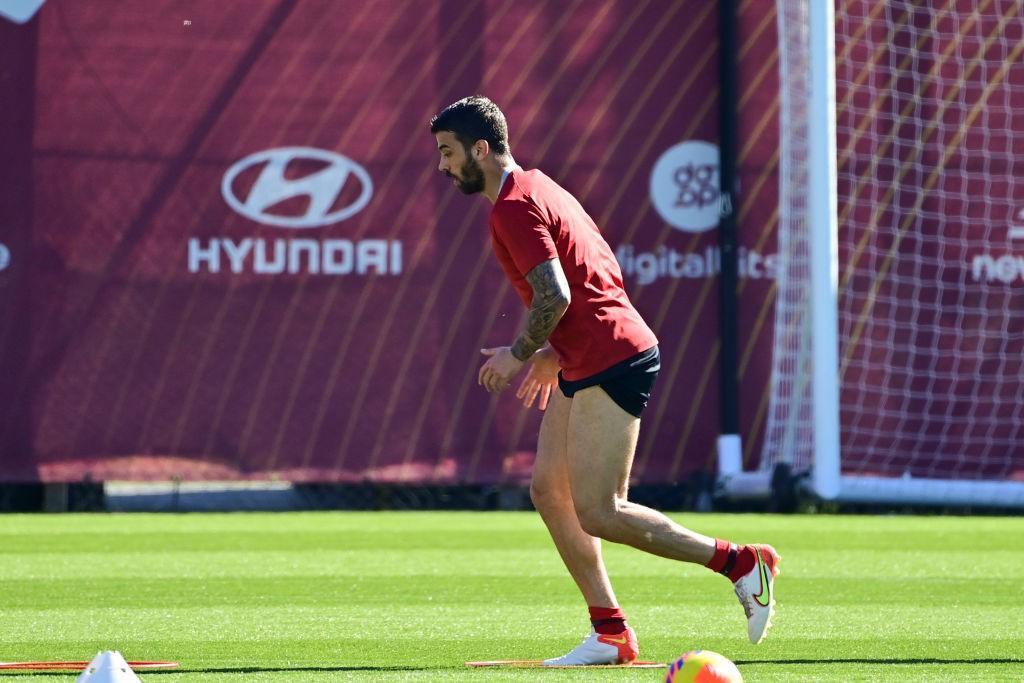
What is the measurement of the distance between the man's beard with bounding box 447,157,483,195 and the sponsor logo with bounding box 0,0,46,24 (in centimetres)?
801

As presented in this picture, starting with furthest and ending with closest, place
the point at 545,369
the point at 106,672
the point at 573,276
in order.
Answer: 1. the point at 545,369
2. the point at 573,276
3. the point at 106,672

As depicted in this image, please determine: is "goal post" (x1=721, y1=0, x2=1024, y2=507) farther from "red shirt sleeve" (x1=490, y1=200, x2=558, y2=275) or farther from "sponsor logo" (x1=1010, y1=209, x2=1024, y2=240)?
"red shirt sleeve" (x1=490, y1=200, x2=558, y2=275)

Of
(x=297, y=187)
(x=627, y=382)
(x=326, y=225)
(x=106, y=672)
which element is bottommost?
(x=106, y=672)

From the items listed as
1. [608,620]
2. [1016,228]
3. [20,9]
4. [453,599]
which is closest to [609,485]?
[608,620]

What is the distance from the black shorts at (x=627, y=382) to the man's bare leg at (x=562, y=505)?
0.18 meters

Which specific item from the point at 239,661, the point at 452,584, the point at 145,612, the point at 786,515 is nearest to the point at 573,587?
the point at 452,584

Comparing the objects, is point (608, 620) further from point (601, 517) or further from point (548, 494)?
point (548, 494)

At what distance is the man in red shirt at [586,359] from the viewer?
6152mm

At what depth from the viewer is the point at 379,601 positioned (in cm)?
831

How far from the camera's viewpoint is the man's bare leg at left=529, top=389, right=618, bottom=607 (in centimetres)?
650

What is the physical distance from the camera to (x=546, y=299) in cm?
608

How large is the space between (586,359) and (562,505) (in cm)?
58

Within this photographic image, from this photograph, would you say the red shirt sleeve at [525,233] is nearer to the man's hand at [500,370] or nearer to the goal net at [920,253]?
the man's hand at [500,370]

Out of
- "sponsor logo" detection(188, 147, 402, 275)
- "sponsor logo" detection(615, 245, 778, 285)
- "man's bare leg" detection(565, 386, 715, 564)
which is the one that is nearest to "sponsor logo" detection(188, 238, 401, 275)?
"sponsor logo" detection(188, 147, 402, 275)
